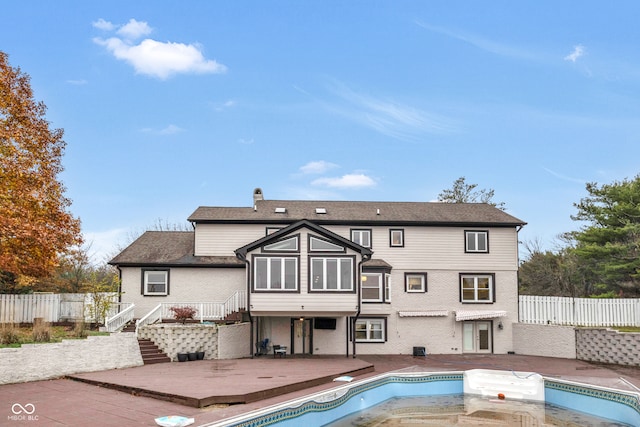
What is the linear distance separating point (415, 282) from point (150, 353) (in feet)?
41.2

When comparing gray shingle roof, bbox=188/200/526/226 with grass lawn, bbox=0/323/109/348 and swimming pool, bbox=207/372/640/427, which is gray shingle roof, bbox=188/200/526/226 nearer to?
grass lawn, bbox=0/323/109/348

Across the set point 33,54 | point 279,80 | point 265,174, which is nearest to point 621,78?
point 279,80

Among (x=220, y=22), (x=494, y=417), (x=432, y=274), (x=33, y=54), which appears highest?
(x=220, y=22)

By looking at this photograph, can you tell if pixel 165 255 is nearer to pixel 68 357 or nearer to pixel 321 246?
pixel 321 246

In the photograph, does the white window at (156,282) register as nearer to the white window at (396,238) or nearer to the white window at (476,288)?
the white window at (396,238)

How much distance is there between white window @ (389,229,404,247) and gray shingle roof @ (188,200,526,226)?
1.78ft

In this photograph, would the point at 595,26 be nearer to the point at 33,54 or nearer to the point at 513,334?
the point at 513,334

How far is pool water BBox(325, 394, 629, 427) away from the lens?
11.9 meters

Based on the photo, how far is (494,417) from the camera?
12.5 m

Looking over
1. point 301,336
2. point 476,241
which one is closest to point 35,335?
point 301,336

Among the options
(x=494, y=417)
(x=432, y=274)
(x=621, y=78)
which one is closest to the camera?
(x=494, y=417)

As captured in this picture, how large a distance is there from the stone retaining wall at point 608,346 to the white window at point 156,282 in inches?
746

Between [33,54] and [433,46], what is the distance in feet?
52.5

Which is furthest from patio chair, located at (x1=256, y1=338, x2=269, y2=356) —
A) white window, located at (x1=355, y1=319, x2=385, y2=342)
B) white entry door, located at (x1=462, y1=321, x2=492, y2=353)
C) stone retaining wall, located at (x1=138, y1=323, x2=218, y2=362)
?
white entry door, located at (x1=462, y1=321, x2=492, y2=353)
